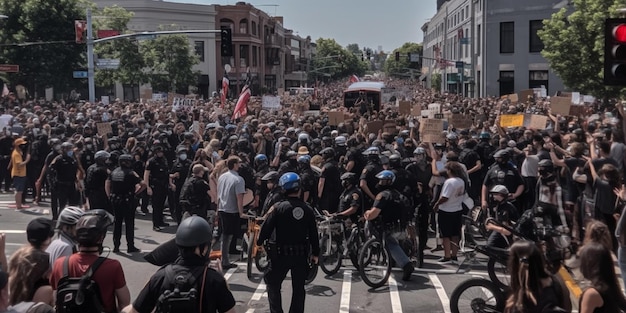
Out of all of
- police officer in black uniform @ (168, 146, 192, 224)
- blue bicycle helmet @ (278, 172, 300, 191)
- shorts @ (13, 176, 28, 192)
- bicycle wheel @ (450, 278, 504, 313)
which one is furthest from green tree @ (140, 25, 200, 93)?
bicycle wheel @ (450, 278, 504, 313)

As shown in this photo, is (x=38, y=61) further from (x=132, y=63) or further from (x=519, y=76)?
(x=519, y=76)

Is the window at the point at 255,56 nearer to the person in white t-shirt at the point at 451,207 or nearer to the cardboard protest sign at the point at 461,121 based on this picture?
the cardboard protest sign at the point at 461,121

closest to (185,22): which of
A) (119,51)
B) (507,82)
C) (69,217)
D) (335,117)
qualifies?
(119,51)

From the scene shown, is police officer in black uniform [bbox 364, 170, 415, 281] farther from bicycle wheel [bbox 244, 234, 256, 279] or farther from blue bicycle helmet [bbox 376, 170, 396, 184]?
bicycle wheel [bbox 244, 234, 256, 279]

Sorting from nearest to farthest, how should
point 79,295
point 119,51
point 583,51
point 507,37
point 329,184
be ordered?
point 79,295, point 329,184, point 583,51, point 119,51, point 507,37

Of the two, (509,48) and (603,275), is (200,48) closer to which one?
(509,48)

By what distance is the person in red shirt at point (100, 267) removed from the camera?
514cm

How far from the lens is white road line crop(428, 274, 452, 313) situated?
30.0ft

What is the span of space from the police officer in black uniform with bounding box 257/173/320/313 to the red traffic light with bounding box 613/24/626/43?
5.36m

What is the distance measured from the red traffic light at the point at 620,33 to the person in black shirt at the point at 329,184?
480 cm

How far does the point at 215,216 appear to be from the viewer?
12.1 m

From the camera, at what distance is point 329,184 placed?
40.8 ft

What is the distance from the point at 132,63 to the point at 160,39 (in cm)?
622

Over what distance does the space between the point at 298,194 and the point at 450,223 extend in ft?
13.9
